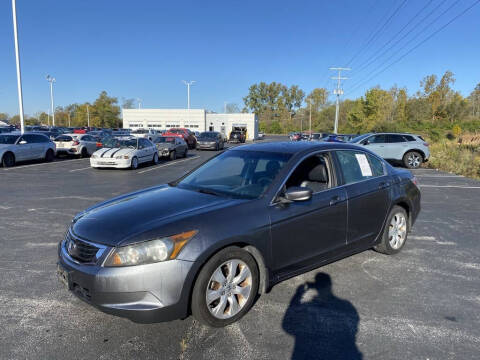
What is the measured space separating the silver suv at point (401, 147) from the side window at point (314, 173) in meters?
14.3

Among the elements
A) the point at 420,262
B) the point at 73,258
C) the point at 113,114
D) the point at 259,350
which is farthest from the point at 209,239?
the point at 113,114

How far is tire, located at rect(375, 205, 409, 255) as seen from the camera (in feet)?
16.0

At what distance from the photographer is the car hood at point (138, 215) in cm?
297

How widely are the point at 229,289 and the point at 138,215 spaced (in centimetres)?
105

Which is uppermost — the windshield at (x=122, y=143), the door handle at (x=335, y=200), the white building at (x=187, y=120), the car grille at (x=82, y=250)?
the white building at (x=187, y=120)

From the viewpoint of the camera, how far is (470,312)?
3.50 m

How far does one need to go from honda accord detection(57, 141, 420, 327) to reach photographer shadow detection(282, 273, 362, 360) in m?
0.32

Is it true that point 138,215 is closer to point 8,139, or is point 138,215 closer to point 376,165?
point 376,165

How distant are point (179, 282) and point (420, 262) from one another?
3555 mm

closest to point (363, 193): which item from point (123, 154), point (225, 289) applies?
point (225, 289)

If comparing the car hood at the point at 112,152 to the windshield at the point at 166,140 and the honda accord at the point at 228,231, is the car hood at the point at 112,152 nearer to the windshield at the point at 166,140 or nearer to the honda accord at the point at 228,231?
the windshield at the point at 166,140

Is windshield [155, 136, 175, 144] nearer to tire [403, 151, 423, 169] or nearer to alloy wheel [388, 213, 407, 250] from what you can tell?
tire [403, 151, 423, 169]

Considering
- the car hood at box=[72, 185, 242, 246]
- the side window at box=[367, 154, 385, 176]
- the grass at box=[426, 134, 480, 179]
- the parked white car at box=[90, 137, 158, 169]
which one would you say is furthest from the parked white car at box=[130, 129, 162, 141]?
the car hood at box=[72, 185, 242, 246]

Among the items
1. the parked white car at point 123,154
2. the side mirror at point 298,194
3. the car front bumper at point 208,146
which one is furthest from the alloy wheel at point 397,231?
the car front bumper at point 208,146
